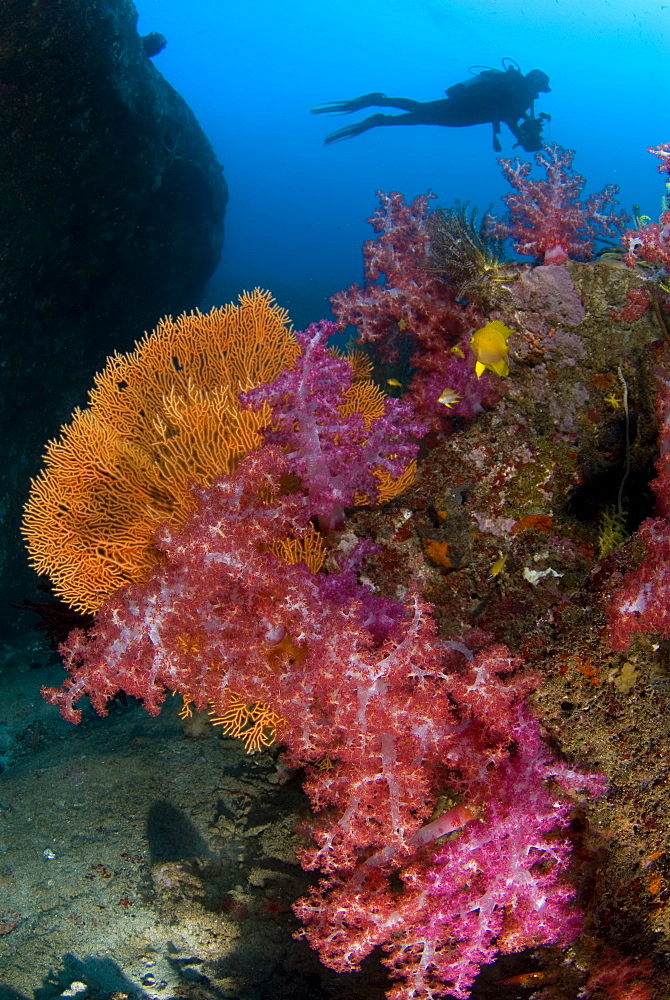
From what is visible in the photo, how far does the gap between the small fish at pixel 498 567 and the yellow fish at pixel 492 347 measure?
3.86 ft

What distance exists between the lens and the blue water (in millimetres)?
86494

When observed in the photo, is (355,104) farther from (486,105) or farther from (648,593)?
(648,593)

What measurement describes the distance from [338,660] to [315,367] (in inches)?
72.5

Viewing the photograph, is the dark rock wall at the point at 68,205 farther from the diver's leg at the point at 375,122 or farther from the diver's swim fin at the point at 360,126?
the diver's leg at the point at 375,122

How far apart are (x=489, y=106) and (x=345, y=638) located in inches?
693

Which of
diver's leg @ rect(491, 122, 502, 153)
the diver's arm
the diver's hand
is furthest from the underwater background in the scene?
the diver's hand

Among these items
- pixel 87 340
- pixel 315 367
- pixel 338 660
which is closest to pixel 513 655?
pixel 338 660

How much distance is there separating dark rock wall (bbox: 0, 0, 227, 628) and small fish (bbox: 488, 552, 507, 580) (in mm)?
8423

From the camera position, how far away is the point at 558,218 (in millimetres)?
4215

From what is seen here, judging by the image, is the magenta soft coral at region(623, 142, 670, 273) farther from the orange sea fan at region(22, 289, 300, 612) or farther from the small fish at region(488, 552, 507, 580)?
the orange sea fan at region(22, 289, 300, 612)

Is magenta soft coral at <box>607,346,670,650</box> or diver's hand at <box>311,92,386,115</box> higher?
diver's hand at <box>311,92,386,115</box>

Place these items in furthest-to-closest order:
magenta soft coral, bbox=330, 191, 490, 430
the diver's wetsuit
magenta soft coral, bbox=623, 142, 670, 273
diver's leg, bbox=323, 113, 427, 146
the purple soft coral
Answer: diver's leg, bbox=323, 113, 427, 146
the diver's wetsuit
magenta soft coral, bbox=330, 191, 490, 430
magenta soft coral, bbox=623, 142, 670, 273
the purple soft coral

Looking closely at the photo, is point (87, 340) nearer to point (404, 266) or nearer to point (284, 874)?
point (404, 266)

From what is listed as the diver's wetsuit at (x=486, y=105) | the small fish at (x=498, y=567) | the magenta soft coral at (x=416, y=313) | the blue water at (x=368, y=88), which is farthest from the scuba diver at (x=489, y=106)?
the blue water at (x=368, y=88)
